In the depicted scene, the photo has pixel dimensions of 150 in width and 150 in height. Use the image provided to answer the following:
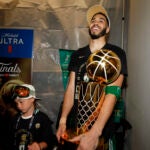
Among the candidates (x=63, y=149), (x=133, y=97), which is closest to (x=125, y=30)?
(x=133, y=97)

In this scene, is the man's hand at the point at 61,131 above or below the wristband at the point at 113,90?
below

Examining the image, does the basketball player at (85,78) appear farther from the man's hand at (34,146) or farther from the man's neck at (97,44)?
the man's hand at (34,146)

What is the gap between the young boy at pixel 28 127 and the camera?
6.02 feet

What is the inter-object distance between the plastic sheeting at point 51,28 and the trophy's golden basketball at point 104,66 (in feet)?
2.90

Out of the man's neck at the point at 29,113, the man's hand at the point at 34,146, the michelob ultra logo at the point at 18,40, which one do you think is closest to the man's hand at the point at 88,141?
the man's hand at the point at 34,146

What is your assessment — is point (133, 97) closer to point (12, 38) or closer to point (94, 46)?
point (94, 46)

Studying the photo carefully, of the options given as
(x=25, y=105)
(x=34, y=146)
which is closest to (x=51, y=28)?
(x=25, y=105)

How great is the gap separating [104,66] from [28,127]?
2.73ft

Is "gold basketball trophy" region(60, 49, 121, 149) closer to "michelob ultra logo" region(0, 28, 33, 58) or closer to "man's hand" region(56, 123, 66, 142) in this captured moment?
"man's hand" region(56, 123, 66, 142)

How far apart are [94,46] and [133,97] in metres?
0.71

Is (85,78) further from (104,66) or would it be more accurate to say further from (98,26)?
(98,26)

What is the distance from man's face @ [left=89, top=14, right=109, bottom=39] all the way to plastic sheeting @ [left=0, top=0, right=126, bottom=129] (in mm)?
717

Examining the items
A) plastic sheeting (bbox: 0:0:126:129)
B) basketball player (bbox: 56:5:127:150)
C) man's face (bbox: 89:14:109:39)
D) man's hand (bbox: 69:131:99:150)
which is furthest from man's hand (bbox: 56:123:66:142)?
plastic sheeting (bbox: 0:0:126:129)

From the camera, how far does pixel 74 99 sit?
159 centimetres
